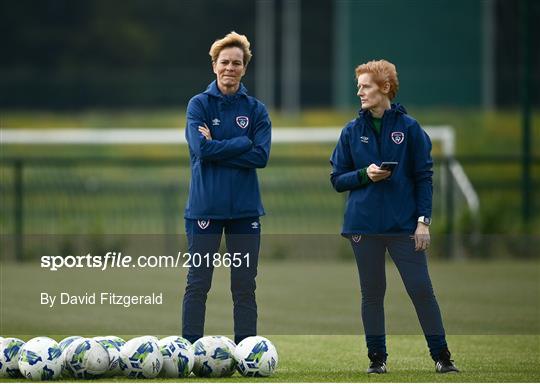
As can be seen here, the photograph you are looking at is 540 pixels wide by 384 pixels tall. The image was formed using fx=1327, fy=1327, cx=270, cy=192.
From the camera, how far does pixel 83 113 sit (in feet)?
133

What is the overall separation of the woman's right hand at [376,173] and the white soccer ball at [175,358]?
1401 millimetres

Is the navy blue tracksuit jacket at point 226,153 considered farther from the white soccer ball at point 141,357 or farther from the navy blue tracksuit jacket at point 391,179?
the white soccer ball at point 141,357

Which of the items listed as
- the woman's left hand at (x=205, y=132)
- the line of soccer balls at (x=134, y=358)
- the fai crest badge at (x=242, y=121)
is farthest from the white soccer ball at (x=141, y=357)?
the fai crest badge at (x=242, y=121)

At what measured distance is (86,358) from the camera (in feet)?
23.6

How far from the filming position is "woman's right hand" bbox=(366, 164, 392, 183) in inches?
290

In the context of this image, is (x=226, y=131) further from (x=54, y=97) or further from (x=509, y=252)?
(x=54, y=97)

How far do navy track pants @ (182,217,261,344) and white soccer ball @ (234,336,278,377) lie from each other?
40 cm

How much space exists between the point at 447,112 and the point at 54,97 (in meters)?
13.7

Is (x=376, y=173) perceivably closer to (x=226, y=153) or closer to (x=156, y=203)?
(x=226, y=153)

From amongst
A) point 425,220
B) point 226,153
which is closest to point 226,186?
point 226,153

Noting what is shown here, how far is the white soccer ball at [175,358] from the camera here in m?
7.30

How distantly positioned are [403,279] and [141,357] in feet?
5.14

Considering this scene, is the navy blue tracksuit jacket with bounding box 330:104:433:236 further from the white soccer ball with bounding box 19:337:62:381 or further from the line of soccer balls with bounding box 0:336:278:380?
the white soccer ball with bounding box 19:337:62:381

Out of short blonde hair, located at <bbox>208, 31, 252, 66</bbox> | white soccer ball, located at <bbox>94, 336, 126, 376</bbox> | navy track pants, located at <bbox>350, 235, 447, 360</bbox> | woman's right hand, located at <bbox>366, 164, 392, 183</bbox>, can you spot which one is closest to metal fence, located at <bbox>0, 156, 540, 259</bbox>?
navy track pants, located at <bbox>350, 235, 447, 360</bbox>
